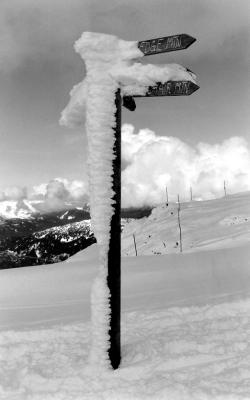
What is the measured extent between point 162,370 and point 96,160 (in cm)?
233

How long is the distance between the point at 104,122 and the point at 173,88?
86cm

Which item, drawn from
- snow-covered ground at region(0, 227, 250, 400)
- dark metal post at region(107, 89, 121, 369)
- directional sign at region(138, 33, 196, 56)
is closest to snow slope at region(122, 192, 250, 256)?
snow-covered ground at region(0, 227, 250, 400)

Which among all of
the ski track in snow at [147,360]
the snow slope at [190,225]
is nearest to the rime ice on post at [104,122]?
the ski track in snow at [147,360]

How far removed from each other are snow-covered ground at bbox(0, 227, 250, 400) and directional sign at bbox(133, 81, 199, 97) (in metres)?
2.92

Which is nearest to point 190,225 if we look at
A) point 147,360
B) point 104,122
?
point 147,360

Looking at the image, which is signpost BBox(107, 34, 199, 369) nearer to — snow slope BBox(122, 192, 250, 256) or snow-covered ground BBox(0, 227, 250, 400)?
snow-covered ground BBox(0, 227, 250, 400)

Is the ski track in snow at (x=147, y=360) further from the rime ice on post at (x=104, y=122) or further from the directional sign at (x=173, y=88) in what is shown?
the directional sign at (x=173, y=88)

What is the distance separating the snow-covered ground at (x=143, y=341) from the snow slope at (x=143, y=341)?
0.01 meters

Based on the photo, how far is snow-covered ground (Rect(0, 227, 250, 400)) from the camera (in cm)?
368

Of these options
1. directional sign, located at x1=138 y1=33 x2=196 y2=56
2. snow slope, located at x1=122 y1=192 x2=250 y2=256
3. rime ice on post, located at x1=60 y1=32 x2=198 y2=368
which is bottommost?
snow slope, located at x1=122 y1=192 x2=250 y2=256

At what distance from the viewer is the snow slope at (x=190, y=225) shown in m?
27.1

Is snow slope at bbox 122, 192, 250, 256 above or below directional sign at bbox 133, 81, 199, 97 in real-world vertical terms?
below

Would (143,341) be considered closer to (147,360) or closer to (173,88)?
(147,360)

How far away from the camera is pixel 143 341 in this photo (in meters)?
4.85
